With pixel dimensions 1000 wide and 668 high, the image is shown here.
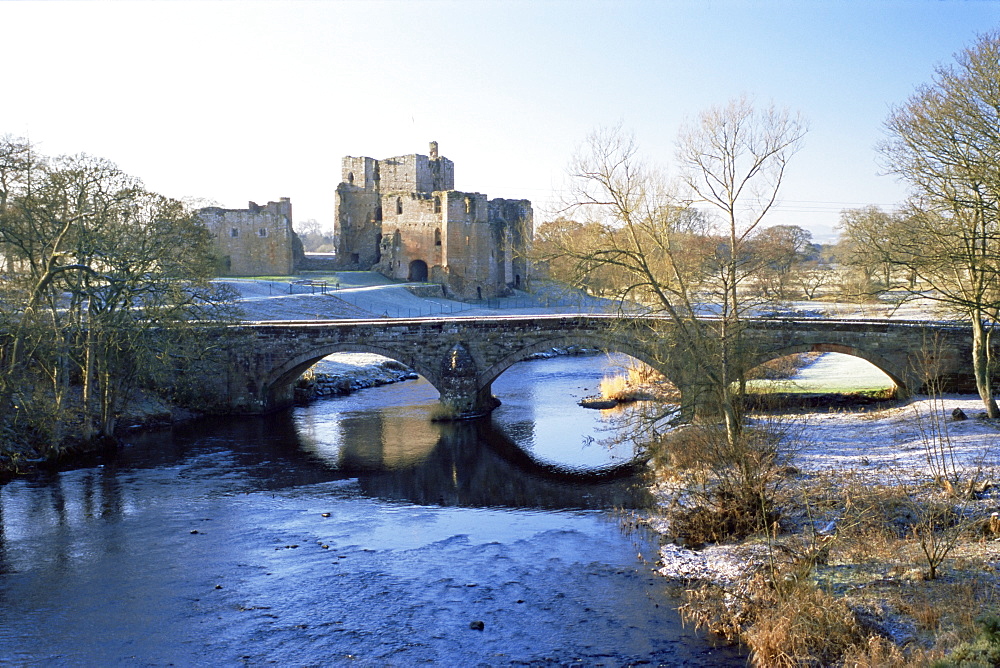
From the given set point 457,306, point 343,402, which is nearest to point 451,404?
point 343,402

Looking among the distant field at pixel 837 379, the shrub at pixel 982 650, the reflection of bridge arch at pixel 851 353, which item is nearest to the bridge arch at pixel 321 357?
the distant field at pixel 837 379

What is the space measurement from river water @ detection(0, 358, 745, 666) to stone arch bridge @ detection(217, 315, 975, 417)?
3.13 m

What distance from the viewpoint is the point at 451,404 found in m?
25.6

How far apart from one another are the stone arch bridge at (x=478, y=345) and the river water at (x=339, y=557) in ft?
10.3

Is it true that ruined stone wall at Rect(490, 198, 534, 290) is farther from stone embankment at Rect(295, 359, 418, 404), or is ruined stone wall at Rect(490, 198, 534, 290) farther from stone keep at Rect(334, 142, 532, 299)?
stone embankment at Rect(295, 359, 418, 404)

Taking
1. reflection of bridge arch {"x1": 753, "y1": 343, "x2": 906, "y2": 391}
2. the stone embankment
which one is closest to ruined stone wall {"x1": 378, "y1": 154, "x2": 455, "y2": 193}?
the stone embankment

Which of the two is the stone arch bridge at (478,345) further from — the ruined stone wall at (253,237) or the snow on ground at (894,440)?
the ruined stone wall at (253,237)

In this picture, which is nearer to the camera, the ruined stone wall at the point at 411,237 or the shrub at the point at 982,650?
the shrub at the point at 982,650

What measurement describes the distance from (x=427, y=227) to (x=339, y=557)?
38.1 m

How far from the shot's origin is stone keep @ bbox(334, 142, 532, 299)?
1954 inches

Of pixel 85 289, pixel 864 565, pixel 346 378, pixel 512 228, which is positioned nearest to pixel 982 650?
pixel 864 565

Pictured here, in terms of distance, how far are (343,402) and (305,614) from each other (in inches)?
702

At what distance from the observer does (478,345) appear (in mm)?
25781

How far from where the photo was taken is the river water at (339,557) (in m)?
10.6
